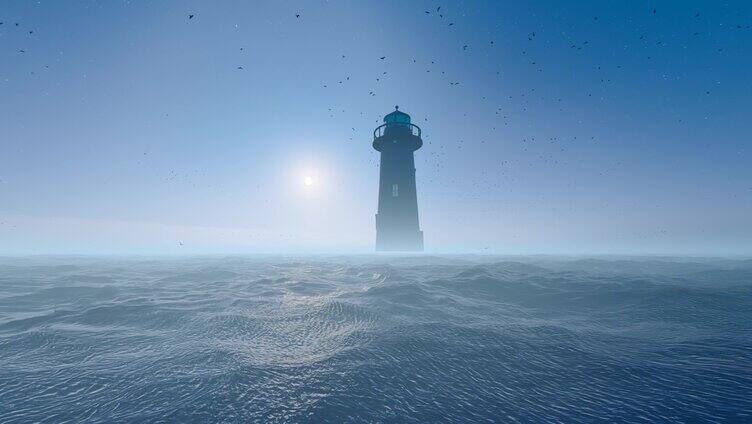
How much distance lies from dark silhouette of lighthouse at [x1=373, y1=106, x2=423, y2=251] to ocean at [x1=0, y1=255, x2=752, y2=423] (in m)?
16.9

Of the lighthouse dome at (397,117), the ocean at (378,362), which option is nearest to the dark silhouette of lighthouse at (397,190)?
the lighthouse dome at (397,117)

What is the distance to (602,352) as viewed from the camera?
6.12 m

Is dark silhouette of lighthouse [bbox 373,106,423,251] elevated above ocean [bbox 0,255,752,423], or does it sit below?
above

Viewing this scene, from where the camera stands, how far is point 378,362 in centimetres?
556

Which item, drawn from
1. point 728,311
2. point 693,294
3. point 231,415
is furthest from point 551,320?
point 231,415

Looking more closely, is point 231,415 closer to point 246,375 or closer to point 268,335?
point 246,375

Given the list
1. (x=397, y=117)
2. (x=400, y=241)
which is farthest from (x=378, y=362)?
(x=397, y=117)

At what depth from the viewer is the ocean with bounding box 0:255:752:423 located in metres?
3.92

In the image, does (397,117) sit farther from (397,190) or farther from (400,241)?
(400,241)

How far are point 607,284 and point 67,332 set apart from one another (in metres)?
22.7

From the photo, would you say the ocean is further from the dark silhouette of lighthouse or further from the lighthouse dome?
the lighthouse dome

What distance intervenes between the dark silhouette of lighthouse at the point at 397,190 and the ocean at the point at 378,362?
16914 mm

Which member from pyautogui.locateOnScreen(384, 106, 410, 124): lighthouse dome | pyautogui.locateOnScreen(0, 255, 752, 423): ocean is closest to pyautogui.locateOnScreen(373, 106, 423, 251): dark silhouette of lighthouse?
pyautogui.locateOnScreen(384, 106, 410, 124): lighthouse dome

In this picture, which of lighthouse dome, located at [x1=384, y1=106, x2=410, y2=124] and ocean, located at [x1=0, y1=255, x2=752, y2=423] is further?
lighthouse dome, located at [x1=384, y1=106, x2=410, y2=124]
